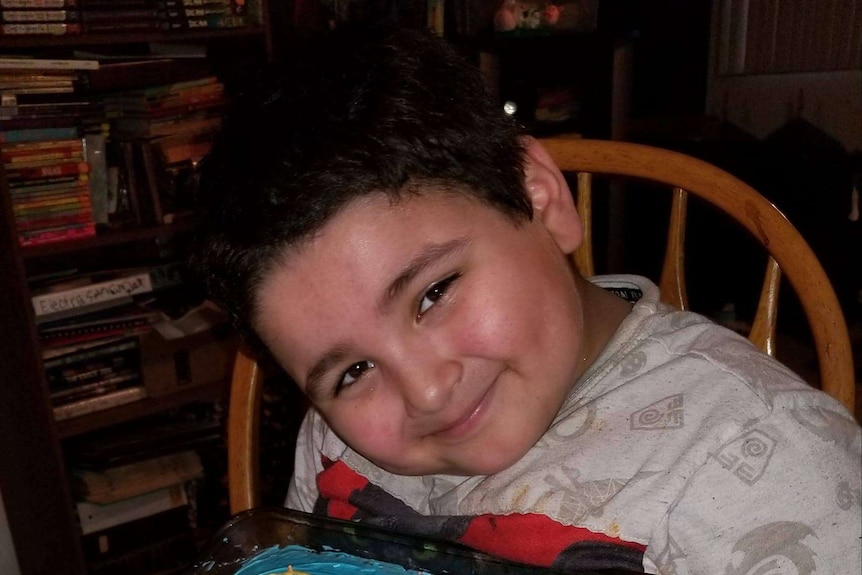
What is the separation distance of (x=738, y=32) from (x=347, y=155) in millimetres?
1242

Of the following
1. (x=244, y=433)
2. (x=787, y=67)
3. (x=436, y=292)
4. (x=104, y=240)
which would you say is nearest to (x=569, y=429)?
(x=436, y=292)

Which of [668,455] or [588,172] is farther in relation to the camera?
[588,172]

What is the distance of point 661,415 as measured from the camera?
0.56 meters

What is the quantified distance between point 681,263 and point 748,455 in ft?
1.19

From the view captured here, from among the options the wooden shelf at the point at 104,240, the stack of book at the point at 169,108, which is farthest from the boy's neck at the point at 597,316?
the stack of book at the point at 169,108

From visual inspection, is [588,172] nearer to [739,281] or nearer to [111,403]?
[111,403]

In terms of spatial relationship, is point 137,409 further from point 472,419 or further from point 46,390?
point 472,419

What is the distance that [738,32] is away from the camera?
149cm

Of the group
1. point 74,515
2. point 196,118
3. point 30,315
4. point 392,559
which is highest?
point 196,118

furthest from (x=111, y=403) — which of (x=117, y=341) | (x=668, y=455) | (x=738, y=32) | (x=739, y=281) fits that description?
(x=739, y=281)

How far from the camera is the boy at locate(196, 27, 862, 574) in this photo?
0.51 metres

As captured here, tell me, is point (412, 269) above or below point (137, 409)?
above

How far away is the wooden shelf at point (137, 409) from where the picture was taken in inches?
57.6

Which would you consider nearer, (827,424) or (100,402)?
(827,424)
